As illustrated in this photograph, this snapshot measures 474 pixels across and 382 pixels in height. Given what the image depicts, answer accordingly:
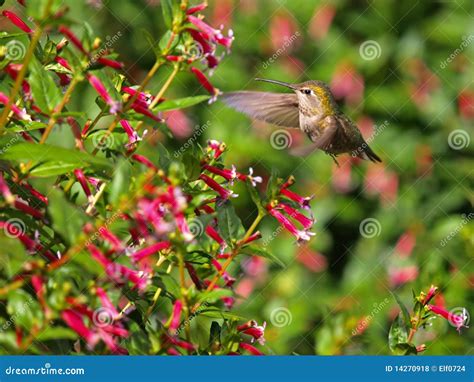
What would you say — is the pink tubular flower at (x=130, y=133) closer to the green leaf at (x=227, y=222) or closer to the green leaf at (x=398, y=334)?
the green leaf at (x=227, y=222)

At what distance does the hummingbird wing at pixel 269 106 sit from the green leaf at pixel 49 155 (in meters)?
0.99

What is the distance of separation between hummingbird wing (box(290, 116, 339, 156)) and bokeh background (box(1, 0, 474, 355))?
133cm

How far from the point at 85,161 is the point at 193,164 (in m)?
0.23

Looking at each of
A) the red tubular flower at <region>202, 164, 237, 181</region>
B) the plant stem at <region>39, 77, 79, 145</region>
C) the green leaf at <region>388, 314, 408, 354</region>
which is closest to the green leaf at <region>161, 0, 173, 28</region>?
the plant stem at <region>39, 77, 79, 145</region>

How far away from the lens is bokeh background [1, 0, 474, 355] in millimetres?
4230

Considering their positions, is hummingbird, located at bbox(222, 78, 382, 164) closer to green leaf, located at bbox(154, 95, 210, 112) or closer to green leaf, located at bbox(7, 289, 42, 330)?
green leaf, located at bbox(154, 95, 210, 112)

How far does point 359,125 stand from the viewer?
15.0 feet

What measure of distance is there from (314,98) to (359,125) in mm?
1867

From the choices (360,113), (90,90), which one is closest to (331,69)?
(360,113)

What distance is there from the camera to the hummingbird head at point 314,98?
2.75 meters

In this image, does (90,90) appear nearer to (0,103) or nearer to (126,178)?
(0,103)

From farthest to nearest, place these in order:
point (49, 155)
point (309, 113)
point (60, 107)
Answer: point (309, 113)
point (60, 107)
point (49, 155)

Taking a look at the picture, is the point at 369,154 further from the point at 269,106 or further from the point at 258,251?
the point at 258,251

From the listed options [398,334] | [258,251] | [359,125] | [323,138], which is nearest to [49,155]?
[258,251]
